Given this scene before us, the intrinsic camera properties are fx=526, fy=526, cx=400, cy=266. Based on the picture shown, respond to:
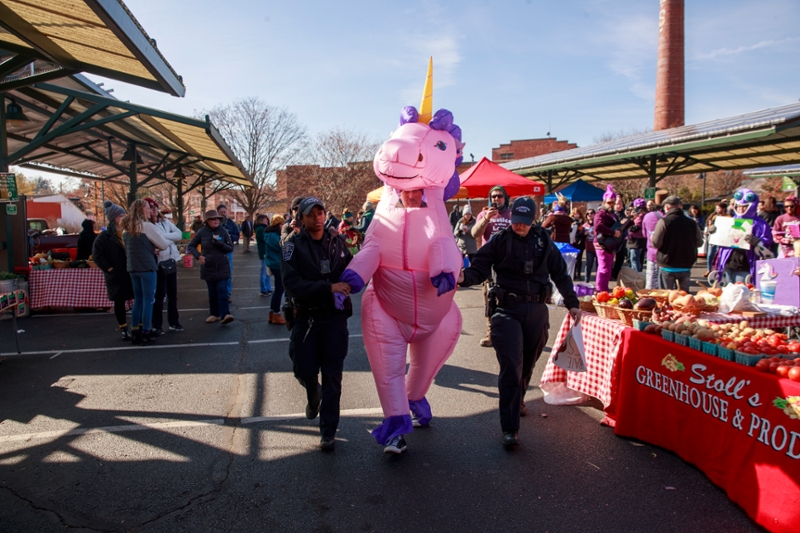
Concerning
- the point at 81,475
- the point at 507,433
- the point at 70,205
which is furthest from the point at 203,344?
the point at 70,205

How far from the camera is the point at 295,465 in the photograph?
3652mm

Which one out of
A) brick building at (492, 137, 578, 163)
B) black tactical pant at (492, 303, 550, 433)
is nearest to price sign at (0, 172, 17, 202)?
black tactical pant at (492, 303, 550, 433)

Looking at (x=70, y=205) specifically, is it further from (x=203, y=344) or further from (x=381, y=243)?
(x=381, y=243)

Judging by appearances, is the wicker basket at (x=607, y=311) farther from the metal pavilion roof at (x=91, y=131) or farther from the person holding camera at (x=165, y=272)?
the metal pavilion roof at (x=91, y=131)

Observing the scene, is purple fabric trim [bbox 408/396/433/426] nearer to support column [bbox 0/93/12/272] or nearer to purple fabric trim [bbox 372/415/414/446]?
purple fabric trim [bbox 372/415/414/446]

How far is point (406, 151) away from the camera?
3.85 metres

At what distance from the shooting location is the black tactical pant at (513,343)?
12.7ft

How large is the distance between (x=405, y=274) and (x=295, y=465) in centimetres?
154

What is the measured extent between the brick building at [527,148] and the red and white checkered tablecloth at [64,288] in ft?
181

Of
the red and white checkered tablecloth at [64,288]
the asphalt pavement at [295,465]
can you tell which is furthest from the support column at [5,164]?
the asphalt pavement at [295,465]

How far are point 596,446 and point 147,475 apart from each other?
10.5 feet

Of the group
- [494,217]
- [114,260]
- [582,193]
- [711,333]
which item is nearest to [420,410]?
[711,333]

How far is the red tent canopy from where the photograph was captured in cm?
968

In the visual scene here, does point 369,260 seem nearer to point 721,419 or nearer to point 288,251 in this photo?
point 288,251
